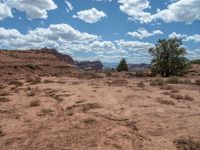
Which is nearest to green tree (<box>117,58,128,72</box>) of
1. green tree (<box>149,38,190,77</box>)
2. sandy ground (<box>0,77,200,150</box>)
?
green tree (<box>149,38,190,77</box>)

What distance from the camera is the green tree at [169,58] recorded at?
43.3 meters

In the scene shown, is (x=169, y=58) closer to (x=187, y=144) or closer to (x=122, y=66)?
(x=187, y=144)

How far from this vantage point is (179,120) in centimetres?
1158

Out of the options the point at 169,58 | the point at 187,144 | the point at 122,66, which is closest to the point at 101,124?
the point at 187,144

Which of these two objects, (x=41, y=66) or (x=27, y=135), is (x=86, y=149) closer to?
(x=27, y=135)

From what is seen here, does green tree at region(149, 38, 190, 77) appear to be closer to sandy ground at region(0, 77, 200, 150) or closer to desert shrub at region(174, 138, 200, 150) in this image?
sandy ground at region(0, 77, 200, 150)

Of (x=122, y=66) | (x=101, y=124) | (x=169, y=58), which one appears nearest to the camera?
(x=101, y=124)

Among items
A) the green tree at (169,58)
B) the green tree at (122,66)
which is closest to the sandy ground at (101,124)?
the green tree at (169,58)

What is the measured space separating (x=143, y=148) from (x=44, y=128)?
413cm

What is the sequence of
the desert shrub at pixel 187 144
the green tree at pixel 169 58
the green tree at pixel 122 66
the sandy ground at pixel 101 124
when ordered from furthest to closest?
the green tree at pixel 122 66
the green tree at pixel 169 58
the sandy ground at pixel 101 124
the desert shrub at pixel 187 144

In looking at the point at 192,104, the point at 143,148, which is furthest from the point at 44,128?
the point at 192,104

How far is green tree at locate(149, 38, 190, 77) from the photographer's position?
43.3 m

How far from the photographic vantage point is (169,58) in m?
43.7

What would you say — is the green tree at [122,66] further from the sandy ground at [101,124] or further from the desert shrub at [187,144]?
the desert shrub at [187,144]
